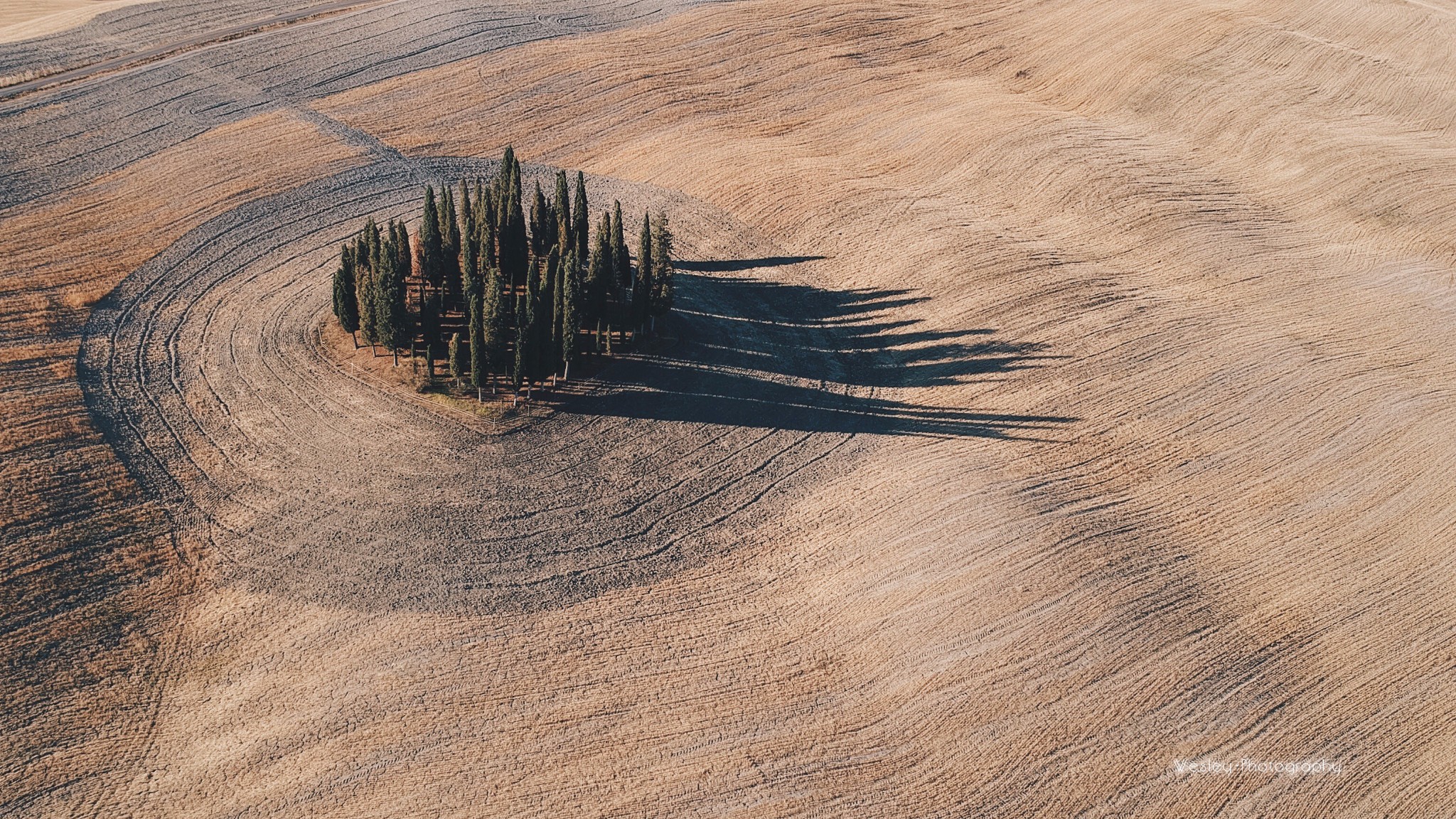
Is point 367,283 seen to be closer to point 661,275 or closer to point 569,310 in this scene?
point 569,310

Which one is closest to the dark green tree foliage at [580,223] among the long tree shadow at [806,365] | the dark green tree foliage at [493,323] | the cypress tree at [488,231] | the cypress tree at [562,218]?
the cypress tree at [562,218]

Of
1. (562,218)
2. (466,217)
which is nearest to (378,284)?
(466,217)

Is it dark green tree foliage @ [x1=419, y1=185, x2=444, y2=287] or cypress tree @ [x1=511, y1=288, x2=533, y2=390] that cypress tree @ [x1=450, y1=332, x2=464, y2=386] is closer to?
cypress tree @ [x1=511, y1=288, x2=533, y2=390]

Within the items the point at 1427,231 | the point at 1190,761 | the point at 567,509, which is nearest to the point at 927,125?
the point at 1427,231

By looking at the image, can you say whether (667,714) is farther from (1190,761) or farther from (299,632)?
(1190,761)

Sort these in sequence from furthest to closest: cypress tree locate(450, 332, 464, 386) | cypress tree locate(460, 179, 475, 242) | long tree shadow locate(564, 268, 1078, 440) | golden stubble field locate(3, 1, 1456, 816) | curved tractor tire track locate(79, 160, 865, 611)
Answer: cypress tree locate(460, 179, 475, 242)
long tree shadow locate(564, 268, 1078, 440)
cypress tree locate(450, 332, 464, 386)
curved tractor tire track locate(79, 160, 865, 611)
golden stubble field locate(3, 1, 1456, 816)

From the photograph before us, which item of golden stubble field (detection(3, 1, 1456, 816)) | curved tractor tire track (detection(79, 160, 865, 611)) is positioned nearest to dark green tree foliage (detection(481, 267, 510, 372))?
curved tractor tire track (detection(79, 160, 865, 611))

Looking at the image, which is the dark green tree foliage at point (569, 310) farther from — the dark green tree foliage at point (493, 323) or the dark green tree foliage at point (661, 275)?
the dark green tree foliage at point (661, 275)
